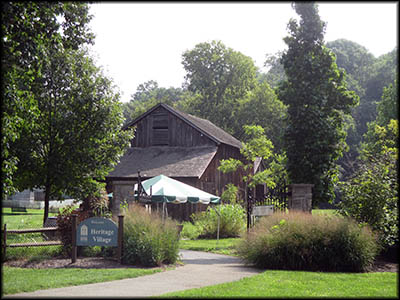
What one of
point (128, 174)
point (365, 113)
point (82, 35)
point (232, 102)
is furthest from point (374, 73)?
point (82, 35)

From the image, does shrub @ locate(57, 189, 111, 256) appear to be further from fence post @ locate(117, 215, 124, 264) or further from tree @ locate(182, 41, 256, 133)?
tree @ locate(182, 41, 256, 133)

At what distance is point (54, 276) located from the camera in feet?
35.4

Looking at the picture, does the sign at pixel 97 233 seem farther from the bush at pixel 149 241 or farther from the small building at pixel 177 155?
the small building at pixel 177 155

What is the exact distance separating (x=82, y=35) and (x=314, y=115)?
8.32 metres

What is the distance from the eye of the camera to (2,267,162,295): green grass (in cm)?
943

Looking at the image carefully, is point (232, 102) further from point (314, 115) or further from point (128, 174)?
point (314, 115)

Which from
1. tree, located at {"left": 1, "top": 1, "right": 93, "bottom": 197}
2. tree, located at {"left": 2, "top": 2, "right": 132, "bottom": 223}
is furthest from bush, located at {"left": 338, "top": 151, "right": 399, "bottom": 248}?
tree, located at {"left": 2, "top": 2, "right": 132, "bottom": 223}

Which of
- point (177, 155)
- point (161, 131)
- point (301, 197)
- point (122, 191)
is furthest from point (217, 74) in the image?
point (301, 197)

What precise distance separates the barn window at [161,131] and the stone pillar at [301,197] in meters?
21.3

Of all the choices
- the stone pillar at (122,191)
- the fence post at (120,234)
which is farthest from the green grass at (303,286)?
the stone pillar at (122,191)

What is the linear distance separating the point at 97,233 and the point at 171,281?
3.56m

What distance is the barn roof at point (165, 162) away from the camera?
102 feet

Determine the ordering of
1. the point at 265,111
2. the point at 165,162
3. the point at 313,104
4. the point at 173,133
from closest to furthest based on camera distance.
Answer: the point at 313,104, the point at 165,162, the point at 173,133, the point at 265,111

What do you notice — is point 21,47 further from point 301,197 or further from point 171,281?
point 301,197
